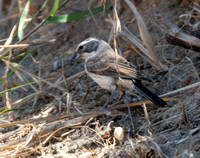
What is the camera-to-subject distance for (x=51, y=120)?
15.3ft

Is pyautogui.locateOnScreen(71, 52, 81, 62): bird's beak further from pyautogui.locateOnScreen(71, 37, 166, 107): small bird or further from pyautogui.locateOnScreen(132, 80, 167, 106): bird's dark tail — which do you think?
pyautogui.locateOnScreen(132, 80, 167, 106): bird's dark tail

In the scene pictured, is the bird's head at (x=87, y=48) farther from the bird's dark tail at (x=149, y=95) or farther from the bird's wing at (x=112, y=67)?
the bird's dark tail at (x=149, y=95)

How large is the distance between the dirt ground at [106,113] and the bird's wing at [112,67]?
32 centimetres

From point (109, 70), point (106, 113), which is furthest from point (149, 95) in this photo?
point (109, 70)

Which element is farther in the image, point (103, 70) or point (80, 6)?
point (80, 6)

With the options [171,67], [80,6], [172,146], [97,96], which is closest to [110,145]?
[172,146]

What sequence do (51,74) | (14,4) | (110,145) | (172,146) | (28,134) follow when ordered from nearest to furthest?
(172,146) < (110,145) < (28,134) < (51,74) < (14,4)

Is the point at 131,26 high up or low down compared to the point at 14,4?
down

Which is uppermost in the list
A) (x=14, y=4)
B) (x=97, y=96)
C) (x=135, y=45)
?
(x=14, y=4)

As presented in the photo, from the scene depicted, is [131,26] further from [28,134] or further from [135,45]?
[28,134]

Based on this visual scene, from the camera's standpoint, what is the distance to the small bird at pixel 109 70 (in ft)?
14.4

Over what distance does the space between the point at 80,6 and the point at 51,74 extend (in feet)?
6.14

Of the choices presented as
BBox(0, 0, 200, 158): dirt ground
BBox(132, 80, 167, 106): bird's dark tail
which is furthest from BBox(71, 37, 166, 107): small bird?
BBox(0, 0, 200, 158): dirt ground

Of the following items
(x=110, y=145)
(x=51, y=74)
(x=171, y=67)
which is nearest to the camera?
(x=110, y=145)
